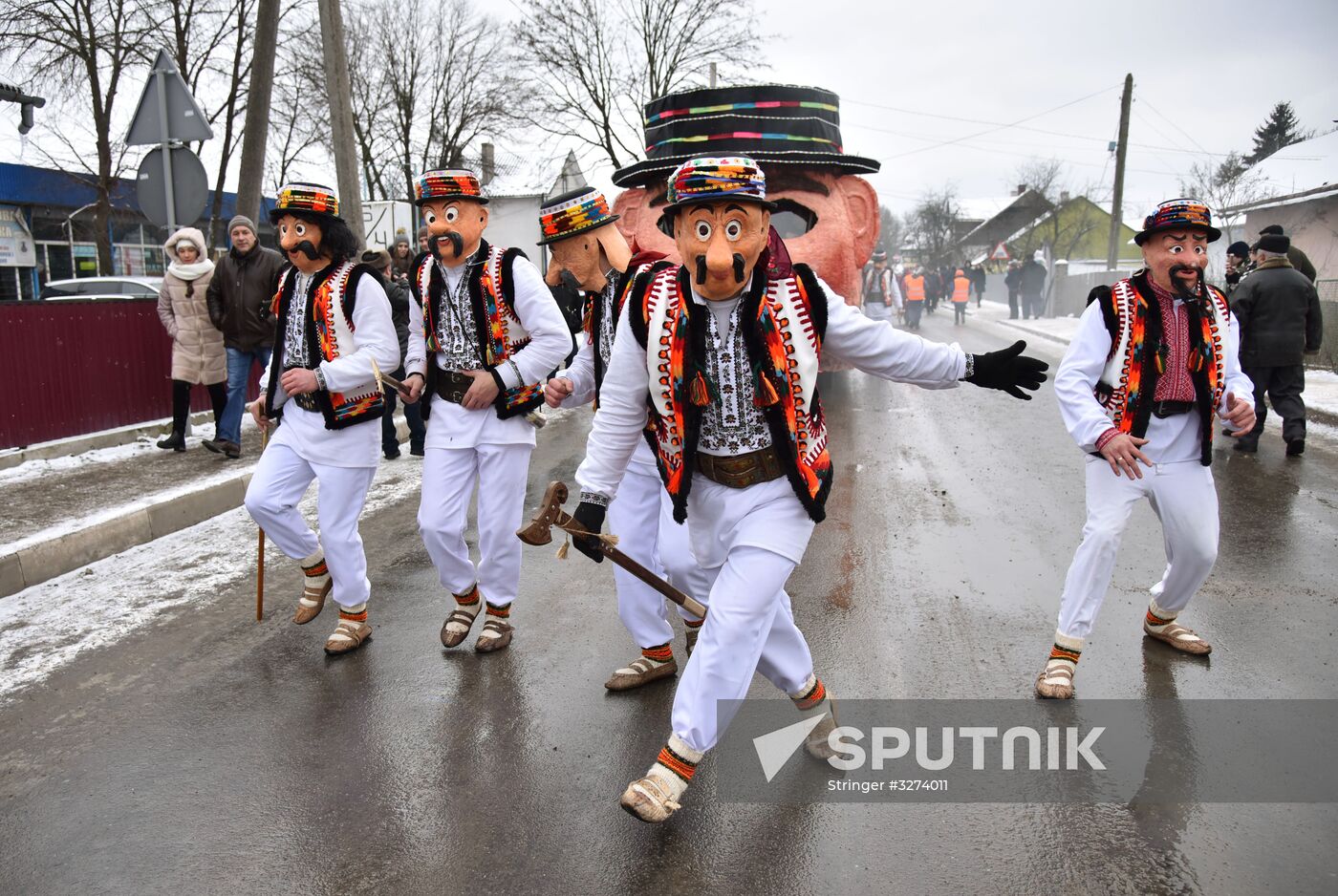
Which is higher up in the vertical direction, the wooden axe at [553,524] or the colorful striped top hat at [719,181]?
the colorful striped top hat at [719,181]

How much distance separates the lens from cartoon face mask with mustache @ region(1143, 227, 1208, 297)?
4008mm

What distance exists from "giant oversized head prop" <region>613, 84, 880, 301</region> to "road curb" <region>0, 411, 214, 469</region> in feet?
15.3

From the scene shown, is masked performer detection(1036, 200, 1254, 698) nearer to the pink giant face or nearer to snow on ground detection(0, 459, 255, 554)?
snow on ground detection(0, 459, 255, 554)

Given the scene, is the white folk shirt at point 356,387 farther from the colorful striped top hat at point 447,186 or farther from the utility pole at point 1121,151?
the utility pole at point 1121,151

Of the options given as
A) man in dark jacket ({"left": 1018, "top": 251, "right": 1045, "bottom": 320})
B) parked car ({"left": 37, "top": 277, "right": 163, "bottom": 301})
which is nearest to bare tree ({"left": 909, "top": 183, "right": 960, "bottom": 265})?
man in dark jacket ({"left": 1018, "top": 251, "right": 1045, "bottom": 320})

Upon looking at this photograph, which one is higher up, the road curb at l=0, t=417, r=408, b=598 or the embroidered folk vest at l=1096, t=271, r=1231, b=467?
the embroidered folk vest at l=1096, t=271, r=1231, b=467

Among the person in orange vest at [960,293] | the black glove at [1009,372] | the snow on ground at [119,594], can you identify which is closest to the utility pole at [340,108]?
the snow on ground at [119,594]

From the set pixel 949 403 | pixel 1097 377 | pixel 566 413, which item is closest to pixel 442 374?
pixel 1097 377

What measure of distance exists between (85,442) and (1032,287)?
106ft

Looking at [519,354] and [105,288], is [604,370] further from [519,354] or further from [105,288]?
[105,288]

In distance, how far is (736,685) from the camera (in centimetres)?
310

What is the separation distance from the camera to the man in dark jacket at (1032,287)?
116ft

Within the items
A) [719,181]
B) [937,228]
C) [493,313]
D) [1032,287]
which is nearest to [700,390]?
[719,181]

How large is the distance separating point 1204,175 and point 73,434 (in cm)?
3799
